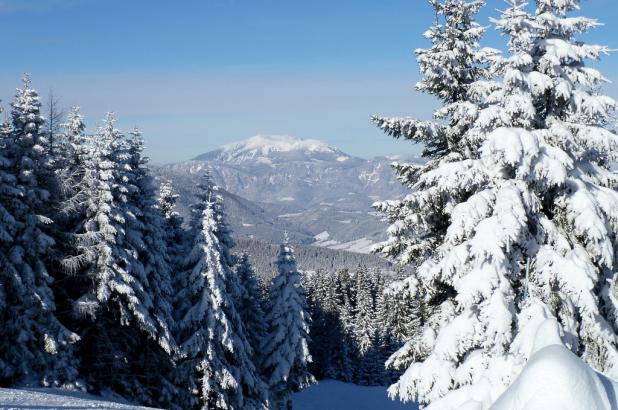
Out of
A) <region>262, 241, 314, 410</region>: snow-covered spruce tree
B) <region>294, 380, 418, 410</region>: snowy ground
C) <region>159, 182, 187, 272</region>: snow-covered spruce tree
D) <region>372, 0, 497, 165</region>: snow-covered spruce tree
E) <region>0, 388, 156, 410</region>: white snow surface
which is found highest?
<region>372, 0, 497, 165</region>: snow-covered spruce tree

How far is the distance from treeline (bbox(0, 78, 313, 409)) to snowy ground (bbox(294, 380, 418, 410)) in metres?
20.2

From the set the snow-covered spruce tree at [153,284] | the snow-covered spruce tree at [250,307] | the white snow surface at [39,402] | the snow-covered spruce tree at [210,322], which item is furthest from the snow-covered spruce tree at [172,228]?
the white snow surface at [39,402]

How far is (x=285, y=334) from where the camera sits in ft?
124

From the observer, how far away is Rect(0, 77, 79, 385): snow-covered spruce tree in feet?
66.2

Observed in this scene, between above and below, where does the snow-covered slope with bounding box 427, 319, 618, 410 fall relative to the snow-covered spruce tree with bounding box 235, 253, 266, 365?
above

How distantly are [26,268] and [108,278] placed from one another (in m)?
3.28

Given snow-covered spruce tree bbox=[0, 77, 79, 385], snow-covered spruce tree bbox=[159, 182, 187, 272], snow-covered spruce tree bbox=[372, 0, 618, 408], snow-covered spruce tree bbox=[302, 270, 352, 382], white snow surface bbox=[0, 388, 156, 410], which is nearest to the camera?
snow-covered spruce tree bbox=[372, 0, 618, 408]

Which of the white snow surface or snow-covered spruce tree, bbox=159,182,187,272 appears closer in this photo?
the white snow surface

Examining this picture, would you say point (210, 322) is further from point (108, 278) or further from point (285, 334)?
point (285, 334)

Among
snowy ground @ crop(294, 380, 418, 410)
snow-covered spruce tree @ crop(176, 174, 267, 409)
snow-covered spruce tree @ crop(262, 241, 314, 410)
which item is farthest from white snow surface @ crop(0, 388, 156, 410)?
snowy ground @ crop(294, 380, 418, 410)

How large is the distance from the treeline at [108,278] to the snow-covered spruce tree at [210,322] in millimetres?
64

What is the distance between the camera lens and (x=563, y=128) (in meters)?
9.76

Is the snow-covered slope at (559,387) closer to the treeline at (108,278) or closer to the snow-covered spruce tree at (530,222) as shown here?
the snow-covered spruce tree at (530,222)

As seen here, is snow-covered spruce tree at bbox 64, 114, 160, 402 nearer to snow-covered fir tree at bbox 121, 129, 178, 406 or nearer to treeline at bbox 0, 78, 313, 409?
treeline at bbox 0, 78, 313, 409
